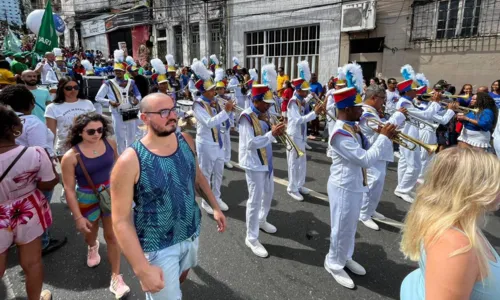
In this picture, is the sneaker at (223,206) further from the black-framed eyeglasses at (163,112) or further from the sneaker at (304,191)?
the black-framed eyeglasses at (163,112)

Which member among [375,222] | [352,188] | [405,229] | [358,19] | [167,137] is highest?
[358,19]

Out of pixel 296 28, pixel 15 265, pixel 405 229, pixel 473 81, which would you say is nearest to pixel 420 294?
pixel 405 229

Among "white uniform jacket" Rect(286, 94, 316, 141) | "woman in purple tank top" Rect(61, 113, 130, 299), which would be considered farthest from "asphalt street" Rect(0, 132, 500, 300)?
"white uniform jacket" Rect(286, 94, 316, 141)

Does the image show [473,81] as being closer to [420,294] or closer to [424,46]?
[424,46]

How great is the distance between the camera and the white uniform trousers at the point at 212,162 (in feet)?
16.8

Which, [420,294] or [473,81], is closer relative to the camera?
[420,294]

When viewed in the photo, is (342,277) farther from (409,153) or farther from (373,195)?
(409,153)

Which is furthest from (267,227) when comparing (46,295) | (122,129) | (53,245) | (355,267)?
(122,129)

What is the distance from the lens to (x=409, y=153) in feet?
18.5

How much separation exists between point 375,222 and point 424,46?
10.7 meters

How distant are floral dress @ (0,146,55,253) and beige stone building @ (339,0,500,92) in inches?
539

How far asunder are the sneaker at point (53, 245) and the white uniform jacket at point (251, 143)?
251 cm

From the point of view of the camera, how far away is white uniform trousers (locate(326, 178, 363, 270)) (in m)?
3.29

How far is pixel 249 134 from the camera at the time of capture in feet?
12.7
